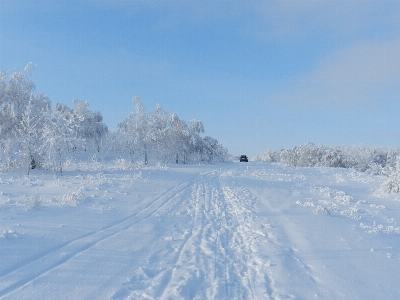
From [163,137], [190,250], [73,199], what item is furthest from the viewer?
[163,137]

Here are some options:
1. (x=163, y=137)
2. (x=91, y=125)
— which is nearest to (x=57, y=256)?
(x=163, y=137)

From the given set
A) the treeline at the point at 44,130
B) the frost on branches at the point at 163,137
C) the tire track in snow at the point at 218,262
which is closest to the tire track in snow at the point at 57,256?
the tire track in snow at the point at 218,262

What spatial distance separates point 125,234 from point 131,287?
2.70m

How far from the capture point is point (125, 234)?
7.18 m

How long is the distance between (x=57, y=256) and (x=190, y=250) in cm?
279

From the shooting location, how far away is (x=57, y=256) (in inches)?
217

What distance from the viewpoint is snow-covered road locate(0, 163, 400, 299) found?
15.1 ft

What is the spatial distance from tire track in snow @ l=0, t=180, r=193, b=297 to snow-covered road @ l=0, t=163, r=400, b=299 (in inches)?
0.8

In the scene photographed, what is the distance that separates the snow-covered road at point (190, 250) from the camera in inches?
181

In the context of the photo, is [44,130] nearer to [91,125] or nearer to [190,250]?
[190,250]

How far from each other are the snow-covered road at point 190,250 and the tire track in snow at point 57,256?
0.02m

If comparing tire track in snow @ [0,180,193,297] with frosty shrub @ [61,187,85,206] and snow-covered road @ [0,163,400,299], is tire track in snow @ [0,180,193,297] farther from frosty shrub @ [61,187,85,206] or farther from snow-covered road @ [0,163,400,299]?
frosty shrub @ [61,187,85,206]

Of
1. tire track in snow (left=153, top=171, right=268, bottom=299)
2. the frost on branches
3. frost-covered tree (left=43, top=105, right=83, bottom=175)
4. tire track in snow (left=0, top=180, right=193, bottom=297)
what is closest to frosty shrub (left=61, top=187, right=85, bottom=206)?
tire track in snow (left=0, top=180, right=193, bottom=297)

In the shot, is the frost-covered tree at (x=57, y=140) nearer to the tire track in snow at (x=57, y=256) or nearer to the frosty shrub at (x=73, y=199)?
the frosty shrub at (x=73, y=199)
